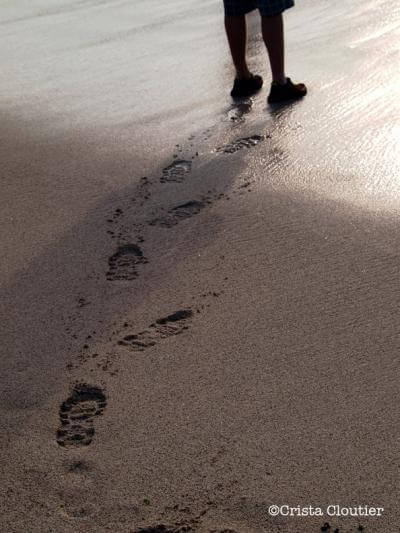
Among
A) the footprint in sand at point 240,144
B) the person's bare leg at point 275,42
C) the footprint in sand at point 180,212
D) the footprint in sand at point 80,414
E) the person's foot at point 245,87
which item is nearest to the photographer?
the footprint in sand at point 80,414

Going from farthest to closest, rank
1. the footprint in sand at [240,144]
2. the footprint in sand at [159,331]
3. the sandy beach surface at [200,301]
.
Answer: the footprint in sand at [240,144]
the footprint in sand at [159,331]
the sandy beach surface at [200,301]

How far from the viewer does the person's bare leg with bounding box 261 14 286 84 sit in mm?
4359

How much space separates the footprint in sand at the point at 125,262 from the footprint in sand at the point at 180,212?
193mm

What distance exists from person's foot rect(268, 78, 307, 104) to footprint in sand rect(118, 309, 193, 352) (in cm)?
190

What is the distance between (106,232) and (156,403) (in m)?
1.06

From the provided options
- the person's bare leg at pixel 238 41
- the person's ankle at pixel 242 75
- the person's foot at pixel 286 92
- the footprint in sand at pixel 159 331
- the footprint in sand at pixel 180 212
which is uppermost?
the person's bare leg at pixel 238 41

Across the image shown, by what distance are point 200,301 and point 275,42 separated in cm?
197

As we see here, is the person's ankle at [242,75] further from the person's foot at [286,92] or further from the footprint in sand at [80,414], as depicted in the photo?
the footprint in sand at [80,414]

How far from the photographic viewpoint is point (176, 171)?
3.77 meters

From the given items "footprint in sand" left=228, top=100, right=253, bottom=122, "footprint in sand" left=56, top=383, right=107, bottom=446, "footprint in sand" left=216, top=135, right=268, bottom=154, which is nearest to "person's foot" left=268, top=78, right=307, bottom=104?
"footprint in sand" left=228, top=100, right=253, bottom=122

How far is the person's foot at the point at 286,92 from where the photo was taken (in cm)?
435

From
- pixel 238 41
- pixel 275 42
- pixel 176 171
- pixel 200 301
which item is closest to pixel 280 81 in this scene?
pixel 275 42

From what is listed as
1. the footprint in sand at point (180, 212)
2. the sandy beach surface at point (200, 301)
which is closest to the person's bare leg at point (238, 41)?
the sandy beach surface at point (200, 301)

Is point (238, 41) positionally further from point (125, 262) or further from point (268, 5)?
point (125, 262)
